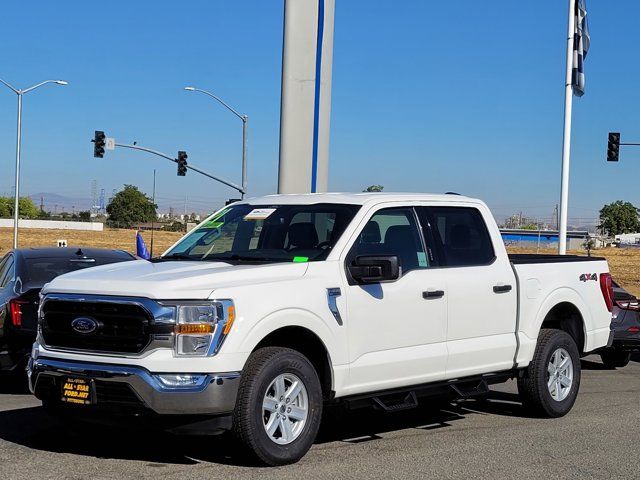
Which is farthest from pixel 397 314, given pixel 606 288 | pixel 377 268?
pixel 606 288

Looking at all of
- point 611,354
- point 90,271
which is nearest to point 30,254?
point 90,271

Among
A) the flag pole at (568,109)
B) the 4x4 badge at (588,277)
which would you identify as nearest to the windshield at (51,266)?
the 4x4 badge at (588,277)

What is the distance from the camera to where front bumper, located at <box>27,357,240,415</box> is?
6074 mm

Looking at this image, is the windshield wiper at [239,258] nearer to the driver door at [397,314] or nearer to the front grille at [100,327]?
the driver door at [397,314]

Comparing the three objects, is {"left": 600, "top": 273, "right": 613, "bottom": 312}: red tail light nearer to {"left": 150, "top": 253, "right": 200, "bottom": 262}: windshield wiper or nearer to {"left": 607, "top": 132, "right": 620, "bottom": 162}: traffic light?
{"left": 150, "top": 253, "right": 200, "bottom": 262}: windshield wiper

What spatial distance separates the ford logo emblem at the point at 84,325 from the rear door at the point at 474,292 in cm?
295

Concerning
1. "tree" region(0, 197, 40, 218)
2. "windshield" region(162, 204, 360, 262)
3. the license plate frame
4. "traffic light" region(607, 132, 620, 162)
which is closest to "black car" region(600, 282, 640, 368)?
"windshield" region(162, 204, 360, 262)

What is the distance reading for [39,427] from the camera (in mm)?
7871

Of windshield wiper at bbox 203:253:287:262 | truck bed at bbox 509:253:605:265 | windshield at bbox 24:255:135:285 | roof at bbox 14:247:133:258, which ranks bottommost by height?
windshield at bbox 24:255:135:285

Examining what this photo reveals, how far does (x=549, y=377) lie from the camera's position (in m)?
8.89

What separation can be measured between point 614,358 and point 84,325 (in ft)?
29.9

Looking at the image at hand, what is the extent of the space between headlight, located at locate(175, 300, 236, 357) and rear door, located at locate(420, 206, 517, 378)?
7.75 feet

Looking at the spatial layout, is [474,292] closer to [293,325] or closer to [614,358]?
[293,325]

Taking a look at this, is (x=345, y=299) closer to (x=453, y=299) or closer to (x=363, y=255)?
(x=363, y=255)
